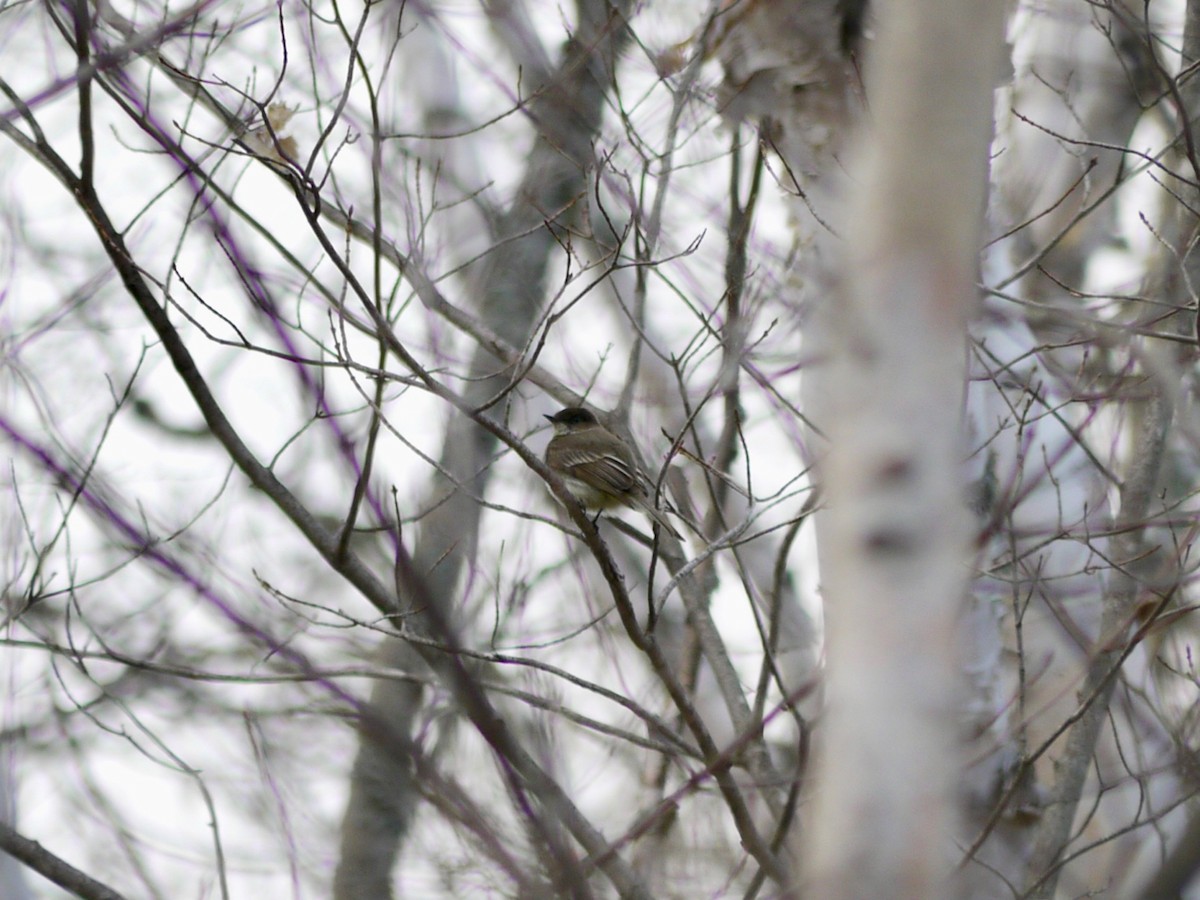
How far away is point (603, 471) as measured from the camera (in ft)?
17.5

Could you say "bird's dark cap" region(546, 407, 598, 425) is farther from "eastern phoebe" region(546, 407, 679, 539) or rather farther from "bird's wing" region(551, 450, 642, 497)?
"bird's wing" region(551, 450, 642, 497)

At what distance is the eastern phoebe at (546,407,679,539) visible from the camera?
17.0 ft

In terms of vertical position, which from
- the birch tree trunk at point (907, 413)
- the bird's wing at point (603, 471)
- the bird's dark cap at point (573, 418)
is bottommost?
the birch tree trunk at point (907, 413)

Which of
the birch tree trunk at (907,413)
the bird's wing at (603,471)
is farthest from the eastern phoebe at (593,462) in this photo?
the birch tree trunk at (907,413)

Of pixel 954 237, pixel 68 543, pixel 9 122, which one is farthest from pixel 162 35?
pixel 954 237

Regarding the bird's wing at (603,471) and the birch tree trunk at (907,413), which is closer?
the birch tree trunk at (907,413)

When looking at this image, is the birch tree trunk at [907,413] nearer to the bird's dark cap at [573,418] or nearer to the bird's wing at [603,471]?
the bird's wing at [603,471]

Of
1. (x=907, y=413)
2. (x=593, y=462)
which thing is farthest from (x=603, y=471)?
(x=907, y=413)

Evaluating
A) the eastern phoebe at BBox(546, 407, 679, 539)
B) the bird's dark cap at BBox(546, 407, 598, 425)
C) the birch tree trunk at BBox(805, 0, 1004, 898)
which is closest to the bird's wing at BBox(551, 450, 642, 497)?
the eastern phoebe at BBox(546, 407, 679, 539)

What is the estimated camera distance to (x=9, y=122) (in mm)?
3586

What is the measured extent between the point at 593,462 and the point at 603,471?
0.41 feet

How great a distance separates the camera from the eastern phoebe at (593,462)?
17.0 feet

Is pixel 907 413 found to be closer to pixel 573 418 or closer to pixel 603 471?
pixel 603 471

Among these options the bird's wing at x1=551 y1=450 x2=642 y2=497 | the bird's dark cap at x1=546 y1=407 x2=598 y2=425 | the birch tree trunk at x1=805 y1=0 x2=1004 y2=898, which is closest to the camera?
the birch tree trunk at x1=805 y1=0 x2=1004 y2=898
